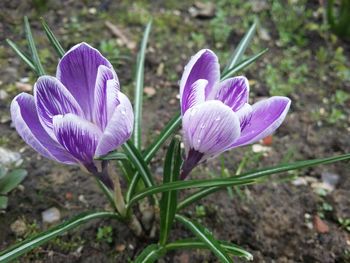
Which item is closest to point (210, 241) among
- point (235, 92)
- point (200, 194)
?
point (200, 194)

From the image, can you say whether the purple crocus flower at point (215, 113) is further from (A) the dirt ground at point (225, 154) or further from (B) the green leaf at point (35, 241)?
(A) the dirt ground at point (225, 154)

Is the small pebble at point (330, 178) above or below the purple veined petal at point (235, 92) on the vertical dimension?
below

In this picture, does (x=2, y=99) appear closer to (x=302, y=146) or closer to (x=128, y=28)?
(x=128, y=28)

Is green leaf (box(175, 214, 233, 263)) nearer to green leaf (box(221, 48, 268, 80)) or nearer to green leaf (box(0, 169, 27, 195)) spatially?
green leaf (box(221, 48, 268, 80))

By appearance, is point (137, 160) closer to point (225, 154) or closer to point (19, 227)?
point (19, 227)

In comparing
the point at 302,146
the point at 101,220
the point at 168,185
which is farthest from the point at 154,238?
the point at 302,146

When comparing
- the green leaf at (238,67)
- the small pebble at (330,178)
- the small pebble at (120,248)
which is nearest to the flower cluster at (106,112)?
the green leaf at (238,67)
